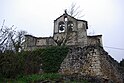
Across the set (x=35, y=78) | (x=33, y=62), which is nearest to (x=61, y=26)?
(x=33, y=62)

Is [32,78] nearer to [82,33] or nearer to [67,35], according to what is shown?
[67,35]

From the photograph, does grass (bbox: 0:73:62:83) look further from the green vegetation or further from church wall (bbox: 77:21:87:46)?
church wall (bbox: 77:21:87:46)

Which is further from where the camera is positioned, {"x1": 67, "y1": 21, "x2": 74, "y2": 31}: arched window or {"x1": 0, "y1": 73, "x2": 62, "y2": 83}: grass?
{"x1": 67, "y1": 21, "x2": 74, "y2": 31}: arched window

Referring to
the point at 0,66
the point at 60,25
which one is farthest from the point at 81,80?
the point at 60,25

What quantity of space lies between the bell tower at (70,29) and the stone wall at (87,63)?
8117 millimetres

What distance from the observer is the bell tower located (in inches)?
959

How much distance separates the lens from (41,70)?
15992mm

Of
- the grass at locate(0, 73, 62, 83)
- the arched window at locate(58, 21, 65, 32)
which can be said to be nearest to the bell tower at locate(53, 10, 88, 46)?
the arched window at locate(58, 21, 65, 32)

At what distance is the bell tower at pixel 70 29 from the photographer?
24.3m

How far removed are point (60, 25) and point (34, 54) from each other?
362 inches

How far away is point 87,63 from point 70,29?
9982 mm

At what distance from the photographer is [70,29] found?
81.7 ft

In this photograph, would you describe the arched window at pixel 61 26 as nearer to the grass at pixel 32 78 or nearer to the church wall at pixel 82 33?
the church wall at pixel 82 33

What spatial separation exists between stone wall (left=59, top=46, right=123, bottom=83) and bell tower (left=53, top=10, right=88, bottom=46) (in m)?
8.12
